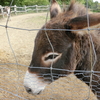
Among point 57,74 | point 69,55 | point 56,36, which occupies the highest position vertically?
point 56,36

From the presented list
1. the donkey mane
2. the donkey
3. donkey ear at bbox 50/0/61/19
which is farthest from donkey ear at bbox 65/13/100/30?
donkey ear at bbox 50/0/61/19

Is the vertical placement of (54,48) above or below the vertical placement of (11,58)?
above

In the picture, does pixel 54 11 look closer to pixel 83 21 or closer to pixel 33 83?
pixel 83 21

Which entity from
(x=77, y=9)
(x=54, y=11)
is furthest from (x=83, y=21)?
(x=54, y=11)

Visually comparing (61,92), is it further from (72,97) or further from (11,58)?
(11,58)

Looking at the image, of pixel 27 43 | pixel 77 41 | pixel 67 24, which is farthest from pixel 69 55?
pixel 27 43

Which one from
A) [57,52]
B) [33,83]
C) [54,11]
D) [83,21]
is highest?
[54,11]

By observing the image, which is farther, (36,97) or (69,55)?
(36,97)

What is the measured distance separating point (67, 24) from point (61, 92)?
202 centimetres

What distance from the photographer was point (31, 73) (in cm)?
180

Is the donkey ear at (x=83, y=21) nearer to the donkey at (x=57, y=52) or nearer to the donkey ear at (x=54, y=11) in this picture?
the donkey at (x=57, y=52)

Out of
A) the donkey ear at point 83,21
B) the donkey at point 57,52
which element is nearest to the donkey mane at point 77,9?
the donkey at point 57,52

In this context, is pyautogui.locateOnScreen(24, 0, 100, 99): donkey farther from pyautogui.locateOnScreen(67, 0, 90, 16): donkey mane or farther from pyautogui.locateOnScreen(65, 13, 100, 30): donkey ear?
pyautogui.locateOnScreen(67, 0, 90, 16): donkey mane

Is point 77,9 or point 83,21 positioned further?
point 77,9
